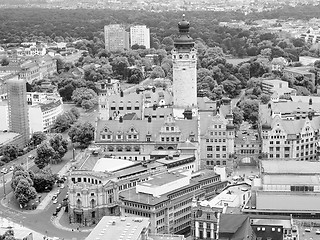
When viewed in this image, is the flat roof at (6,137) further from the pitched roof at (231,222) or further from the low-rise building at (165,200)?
the pitched roof at (231,222)

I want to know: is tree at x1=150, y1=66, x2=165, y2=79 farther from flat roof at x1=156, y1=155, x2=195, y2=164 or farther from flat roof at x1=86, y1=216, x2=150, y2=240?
flat roof at x1=86, y1=216, x2=150, y2=240

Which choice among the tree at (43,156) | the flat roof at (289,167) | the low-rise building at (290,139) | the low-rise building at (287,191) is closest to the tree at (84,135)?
the tree at (43,156)

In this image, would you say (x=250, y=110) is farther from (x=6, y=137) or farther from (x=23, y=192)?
(x=23, y=192)

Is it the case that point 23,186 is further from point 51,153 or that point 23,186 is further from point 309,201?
point 309,201

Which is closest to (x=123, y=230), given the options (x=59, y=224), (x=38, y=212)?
(x=59, y=224)

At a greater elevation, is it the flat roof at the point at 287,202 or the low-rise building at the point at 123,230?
the flat roof at the point at 287,202
